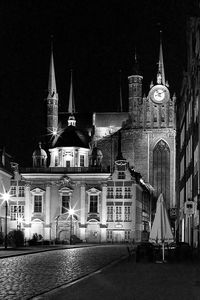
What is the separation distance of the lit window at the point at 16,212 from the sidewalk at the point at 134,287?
230 ft

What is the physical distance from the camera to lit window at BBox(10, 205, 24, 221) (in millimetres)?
91000

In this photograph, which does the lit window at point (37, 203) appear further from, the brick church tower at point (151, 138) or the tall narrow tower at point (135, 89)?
the tall narrow tower at point (135, 89)

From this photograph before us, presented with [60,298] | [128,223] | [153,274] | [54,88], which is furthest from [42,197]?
[60,298]

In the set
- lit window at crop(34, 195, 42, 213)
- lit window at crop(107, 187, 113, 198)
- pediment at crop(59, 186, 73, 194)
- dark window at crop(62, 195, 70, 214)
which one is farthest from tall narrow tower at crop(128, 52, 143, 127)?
lit window at crop(34, 195, 42, 213)

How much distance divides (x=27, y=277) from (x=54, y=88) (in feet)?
355

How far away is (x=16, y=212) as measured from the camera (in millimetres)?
91500

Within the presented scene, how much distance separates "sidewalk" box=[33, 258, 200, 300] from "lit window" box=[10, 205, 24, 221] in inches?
2755

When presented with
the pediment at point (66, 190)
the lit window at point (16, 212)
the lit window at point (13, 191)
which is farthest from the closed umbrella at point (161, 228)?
the lit window at point (13, 191)

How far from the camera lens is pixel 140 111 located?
123m

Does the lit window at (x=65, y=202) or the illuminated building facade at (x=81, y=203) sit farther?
the lit window at (x=65, y=202)

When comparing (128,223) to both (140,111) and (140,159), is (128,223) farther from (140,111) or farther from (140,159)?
(140,111)

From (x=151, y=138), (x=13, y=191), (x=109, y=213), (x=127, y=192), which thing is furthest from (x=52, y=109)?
(x=109, y=213)

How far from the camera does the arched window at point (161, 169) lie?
116 m

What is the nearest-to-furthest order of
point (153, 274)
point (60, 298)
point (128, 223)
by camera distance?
point (60, 298)
point (153, 274)
point (128, 223)
